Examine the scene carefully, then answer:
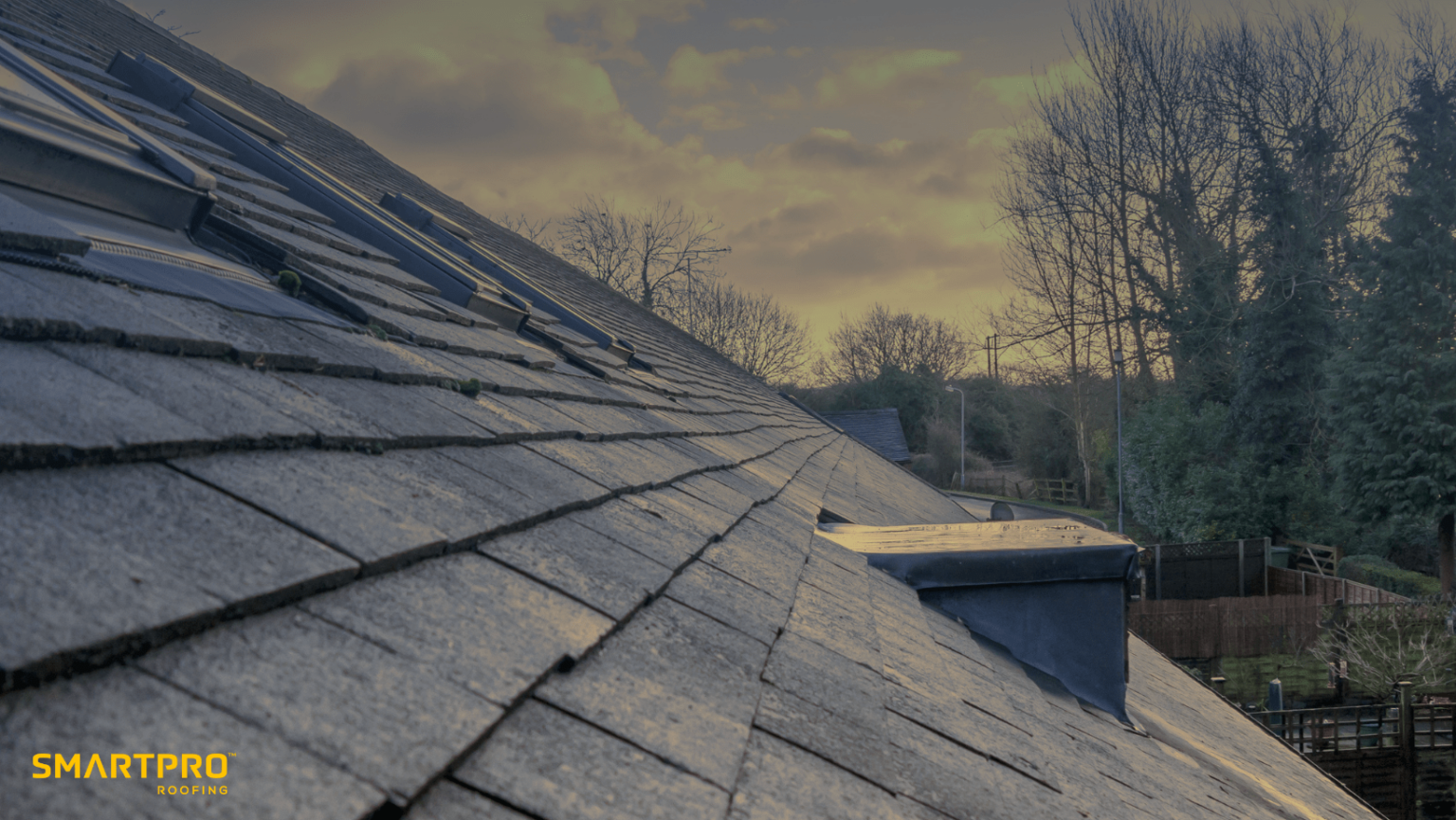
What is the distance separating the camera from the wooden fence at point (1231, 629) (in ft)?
56.0

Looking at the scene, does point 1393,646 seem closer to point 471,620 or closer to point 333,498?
point 471,620

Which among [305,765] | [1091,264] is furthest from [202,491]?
[1091,264]

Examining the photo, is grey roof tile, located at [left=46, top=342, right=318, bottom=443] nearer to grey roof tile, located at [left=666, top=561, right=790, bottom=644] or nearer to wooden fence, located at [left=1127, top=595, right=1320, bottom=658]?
grey roof tile, located at [left=666, top=561, right=790, bottom=644]

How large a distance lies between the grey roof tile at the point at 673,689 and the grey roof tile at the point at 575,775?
3 centimetres

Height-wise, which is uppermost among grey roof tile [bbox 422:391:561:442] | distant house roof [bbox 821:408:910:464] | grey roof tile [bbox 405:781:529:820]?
grey roof tile [bbox 422:391:561:442]

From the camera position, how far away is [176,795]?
66 centimetres

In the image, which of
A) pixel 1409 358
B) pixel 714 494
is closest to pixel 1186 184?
pixel 1409 358

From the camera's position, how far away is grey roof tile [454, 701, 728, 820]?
0.89 metres

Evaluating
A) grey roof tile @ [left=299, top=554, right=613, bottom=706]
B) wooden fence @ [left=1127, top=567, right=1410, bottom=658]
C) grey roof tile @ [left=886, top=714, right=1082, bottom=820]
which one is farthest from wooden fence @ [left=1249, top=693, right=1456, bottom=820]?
grey roof tile @ [left=299, top=554, right=613, bottom=706]

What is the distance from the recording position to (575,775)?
0.97 metres

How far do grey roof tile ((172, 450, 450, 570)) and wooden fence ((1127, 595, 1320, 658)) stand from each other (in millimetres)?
18509

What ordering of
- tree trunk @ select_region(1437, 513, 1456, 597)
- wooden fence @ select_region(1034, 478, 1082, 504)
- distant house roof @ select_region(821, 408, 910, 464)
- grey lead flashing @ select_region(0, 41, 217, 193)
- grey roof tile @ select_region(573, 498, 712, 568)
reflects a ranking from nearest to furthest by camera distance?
1. grey roof tile @ select_region(573, 498, 712, 568)
2. grey lead flashing @ select_region(0, 41, 217, 193)
3. tree trunk @ select_region(1437, 513, 1456, 597)
4. distant house roof @ select_region(821, 408, 910, 464)
5. wooden fence @ select_region(1034, 478, 1082, 504)

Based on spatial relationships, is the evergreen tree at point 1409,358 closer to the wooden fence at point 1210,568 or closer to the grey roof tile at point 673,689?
the wooden fence at point 1210,568

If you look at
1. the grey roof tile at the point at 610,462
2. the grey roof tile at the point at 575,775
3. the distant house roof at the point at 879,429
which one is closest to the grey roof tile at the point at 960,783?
the grey roof tile at the point at 575,775
